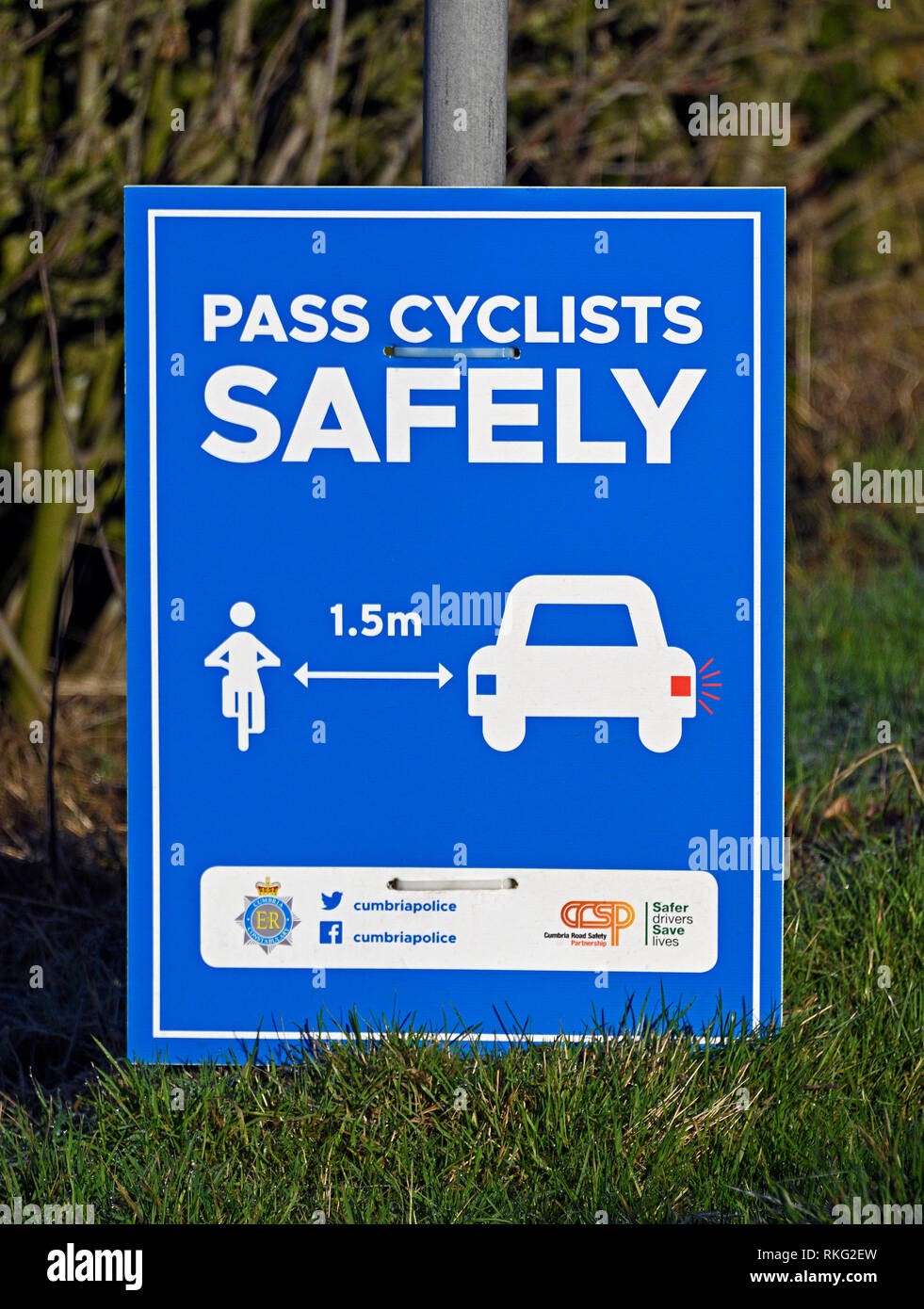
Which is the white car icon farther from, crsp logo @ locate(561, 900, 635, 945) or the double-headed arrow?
crsp logo @ locate(561, 900, 635, 945)

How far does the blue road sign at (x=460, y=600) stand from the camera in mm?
3031

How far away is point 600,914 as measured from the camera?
121 inches

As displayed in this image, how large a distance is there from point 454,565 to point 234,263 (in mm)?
779

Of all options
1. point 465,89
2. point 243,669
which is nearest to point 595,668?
point 243,669

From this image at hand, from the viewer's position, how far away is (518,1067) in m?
3.12

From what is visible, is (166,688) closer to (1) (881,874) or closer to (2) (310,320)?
(2) (310,320)

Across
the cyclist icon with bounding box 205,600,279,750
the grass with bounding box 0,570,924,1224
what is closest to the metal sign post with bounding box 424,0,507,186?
the cyclist icon with bounding box 205,600,279,750

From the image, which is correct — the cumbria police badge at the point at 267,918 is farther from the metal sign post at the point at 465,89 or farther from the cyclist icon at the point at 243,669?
the metal sign post at the point at 465,89

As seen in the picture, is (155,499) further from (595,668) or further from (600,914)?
(600,914)

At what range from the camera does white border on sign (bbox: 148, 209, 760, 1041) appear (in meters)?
3.02

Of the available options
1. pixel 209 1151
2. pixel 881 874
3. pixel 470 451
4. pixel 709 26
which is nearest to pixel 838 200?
pixel 709 26

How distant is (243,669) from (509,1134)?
3.68ft

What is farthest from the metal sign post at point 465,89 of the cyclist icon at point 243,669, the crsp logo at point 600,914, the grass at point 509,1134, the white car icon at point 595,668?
the grass at point 509,1134

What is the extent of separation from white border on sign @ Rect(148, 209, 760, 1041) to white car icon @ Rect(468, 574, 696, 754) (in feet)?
0.60
